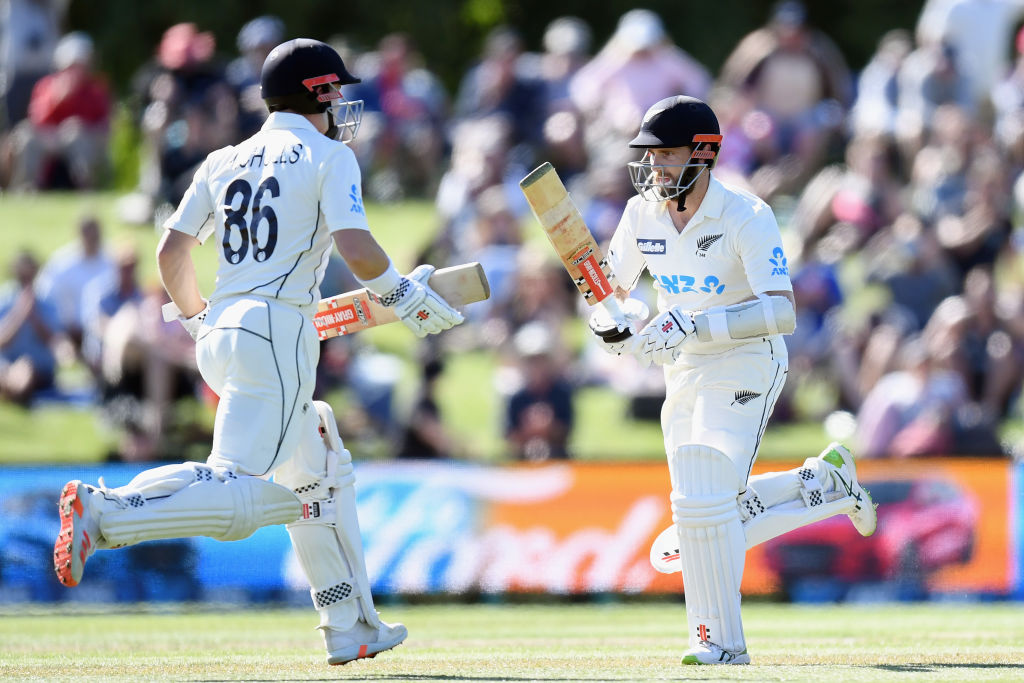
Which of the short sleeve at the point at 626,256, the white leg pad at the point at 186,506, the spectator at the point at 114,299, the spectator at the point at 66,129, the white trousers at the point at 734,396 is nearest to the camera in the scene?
the white leg pad at the point at 186,506

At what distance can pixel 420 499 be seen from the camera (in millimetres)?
10289

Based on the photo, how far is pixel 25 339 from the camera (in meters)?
12.9

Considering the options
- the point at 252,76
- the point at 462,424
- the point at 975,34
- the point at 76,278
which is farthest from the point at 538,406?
the point at 975,34

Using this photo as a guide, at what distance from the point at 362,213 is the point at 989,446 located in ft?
22.2

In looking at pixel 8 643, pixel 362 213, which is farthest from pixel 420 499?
pixel 362 213

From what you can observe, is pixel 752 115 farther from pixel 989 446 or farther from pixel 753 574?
pixel 753 574

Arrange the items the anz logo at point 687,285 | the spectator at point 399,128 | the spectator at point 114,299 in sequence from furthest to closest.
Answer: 1. the spectator at point 399,128
2. the spectator at point 114,299
3. the anz logo at point 687,285

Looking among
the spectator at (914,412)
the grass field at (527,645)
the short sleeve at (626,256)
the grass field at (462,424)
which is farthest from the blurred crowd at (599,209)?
the short sleeve at (626,256)

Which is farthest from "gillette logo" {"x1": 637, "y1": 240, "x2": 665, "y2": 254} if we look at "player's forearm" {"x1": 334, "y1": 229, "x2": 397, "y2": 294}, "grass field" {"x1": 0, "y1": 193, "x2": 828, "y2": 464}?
"grass field" {"x1": 0, "y1": 193, "x2": 828, "y2": 464}

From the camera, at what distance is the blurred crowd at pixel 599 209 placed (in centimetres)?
1189

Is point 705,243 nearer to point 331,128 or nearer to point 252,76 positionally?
point 331,128

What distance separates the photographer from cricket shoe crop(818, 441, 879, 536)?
6.75m

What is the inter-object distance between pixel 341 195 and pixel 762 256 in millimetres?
1614

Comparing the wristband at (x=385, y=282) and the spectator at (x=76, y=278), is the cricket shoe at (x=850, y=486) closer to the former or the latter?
the wristband at (x=385, y=282)
